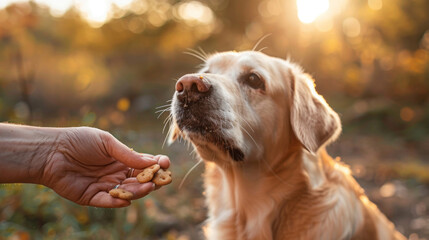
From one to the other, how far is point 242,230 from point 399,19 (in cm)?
1039

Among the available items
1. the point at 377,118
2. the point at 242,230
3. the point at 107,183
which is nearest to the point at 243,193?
the point at 242,230

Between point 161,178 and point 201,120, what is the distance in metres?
0.43

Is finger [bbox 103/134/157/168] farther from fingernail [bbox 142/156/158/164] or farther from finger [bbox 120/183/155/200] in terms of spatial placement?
finger [bbox 120/183/155/200]

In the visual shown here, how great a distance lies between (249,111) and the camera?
2.36 meters

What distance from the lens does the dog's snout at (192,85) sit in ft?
6.56

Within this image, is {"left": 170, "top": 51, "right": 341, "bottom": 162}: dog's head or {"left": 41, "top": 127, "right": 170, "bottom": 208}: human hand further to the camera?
{"left": 170, "top": 51, "right": 341, "bottom": 162}: dog's head

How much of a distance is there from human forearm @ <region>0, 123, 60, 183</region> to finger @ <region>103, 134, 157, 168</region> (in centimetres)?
28

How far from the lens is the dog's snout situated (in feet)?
6.56

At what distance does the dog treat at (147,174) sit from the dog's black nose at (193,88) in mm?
450

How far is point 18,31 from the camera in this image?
7.48 m

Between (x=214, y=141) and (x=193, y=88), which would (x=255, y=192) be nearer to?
(x=214, y=141)

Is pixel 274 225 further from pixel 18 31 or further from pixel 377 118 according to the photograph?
pixel 377 118

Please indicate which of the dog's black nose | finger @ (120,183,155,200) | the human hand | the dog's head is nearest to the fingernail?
the human hand

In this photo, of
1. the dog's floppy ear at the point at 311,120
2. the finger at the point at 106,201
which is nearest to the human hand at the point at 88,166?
the finger at the point at 106,201
